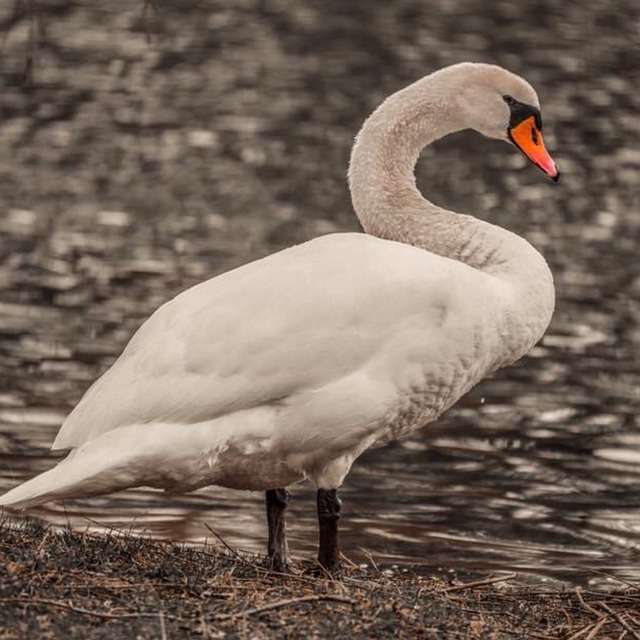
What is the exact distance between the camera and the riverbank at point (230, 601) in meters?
5.23

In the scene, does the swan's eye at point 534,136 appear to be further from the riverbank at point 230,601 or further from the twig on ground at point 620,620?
the twig on ground at point 620,620

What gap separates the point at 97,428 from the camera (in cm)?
595

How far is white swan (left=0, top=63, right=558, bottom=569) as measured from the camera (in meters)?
5.89

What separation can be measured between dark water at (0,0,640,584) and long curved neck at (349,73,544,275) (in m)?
1.49

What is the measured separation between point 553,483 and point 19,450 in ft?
9.18

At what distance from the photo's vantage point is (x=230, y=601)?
5504mm

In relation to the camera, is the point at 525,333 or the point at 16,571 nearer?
the point at 16,571

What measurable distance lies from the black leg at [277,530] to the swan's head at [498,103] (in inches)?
66.9

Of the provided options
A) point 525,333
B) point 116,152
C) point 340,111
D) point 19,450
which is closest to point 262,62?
point 340,111

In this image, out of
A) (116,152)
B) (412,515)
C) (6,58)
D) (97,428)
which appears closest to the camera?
(97,428)

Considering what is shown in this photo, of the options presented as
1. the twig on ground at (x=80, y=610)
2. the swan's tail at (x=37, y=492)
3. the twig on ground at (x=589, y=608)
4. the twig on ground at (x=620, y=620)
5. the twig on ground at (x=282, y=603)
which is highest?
the twig on ground at (x=80, y=610)

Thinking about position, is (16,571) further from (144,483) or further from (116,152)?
(116,152)

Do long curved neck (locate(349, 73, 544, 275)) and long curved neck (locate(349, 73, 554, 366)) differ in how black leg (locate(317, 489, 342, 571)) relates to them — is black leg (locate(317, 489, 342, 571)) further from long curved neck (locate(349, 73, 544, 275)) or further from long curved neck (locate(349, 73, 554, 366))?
long curved neck (locate(349, 73, 544, 275))

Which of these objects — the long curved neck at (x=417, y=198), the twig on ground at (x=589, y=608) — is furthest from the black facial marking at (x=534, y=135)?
the twig on ground at (x=589, y=608)
